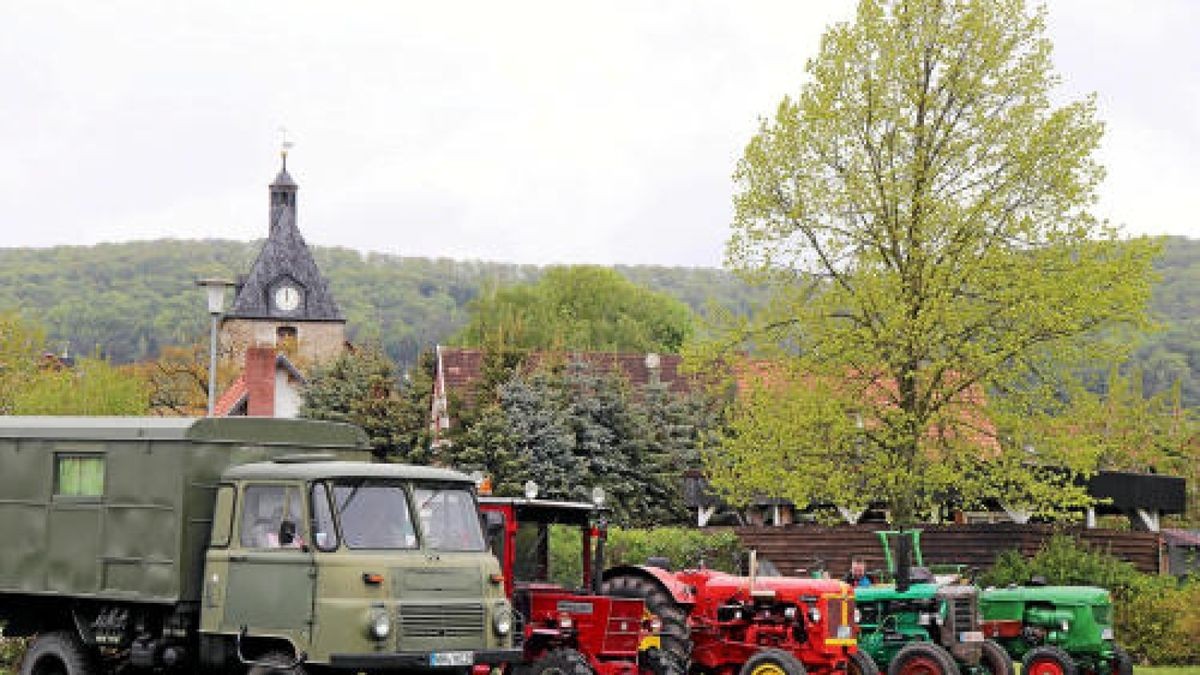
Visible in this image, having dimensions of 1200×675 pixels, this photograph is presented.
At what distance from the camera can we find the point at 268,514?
680 inches

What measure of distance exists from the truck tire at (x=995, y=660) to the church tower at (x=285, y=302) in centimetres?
7942

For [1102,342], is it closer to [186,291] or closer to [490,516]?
[490,516]

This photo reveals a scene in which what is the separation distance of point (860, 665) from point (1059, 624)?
12.4ft

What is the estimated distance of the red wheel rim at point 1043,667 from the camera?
24281 millimetres

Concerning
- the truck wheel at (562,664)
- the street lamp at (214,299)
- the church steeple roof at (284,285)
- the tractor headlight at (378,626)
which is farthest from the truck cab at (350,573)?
the church steeple roof at (284,285)

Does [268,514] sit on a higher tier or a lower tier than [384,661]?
higher

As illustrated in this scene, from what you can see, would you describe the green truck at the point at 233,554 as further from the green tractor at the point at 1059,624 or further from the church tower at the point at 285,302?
the church tower at the point at 285,302

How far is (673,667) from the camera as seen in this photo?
20.8m

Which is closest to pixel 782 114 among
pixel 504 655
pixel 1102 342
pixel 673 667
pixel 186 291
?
pixel 1102 342

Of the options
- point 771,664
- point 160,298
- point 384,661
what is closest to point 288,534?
point 384,661

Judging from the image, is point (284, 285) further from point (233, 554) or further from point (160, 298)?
point (233, 554)

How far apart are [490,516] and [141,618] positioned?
12.2 feet

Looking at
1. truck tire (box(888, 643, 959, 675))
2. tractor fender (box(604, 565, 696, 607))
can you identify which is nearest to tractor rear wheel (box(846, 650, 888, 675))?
truck tire (box(888, 643, 959, 675))

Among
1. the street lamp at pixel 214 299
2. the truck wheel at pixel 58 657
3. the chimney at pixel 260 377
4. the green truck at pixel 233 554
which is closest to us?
the green truck at pixel 233 554
